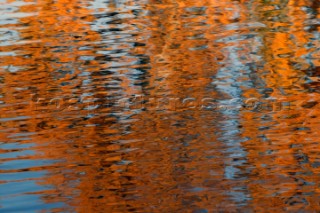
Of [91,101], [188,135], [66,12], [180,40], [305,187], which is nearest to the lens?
[305,187]

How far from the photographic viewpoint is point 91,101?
633 cm

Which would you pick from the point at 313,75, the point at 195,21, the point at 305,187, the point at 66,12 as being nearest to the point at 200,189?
the point at 305,187

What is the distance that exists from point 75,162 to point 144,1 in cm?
840

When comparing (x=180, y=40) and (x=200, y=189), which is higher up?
(x=200, y=189)

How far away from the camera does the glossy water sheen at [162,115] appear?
414 centimetres

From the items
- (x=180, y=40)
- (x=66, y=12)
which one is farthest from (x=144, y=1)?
(x=180, y=40)

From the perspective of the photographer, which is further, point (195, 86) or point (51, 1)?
point (51, 1)

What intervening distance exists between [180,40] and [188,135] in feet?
12.7

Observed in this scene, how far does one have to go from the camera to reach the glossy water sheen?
13.6 ft

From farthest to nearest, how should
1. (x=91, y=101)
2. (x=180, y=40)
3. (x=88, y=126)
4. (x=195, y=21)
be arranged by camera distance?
1. (x=195, y=21)
2. (x=180, y=40)
3. (x=91, y=101)
4. (x=88, y=126)

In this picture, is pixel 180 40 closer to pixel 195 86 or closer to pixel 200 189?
pixel 195 86

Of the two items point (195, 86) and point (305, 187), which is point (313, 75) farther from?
point (305, 187)

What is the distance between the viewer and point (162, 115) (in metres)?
5.75

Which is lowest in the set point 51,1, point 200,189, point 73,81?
point 51,1
